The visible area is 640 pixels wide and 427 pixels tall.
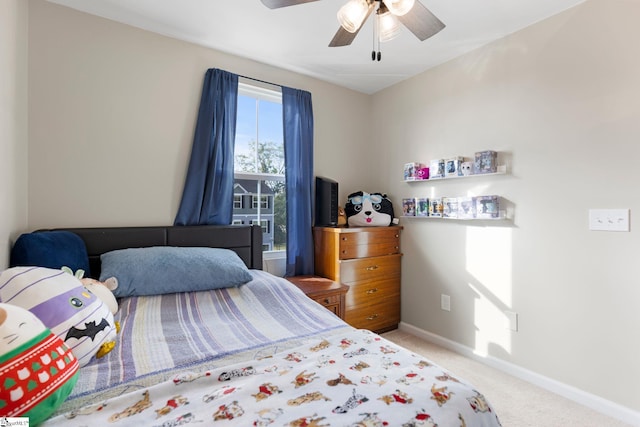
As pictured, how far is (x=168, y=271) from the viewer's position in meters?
1.79

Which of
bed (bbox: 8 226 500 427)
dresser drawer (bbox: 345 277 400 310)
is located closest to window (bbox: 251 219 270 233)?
dresser drawer (bbox: 345 277 400 310)

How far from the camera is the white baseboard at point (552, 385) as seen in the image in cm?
177

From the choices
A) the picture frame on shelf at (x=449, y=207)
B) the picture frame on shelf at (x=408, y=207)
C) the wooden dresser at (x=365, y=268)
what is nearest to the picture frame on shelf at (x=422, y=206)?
the picture frame on shelf at (x=408, y=207)

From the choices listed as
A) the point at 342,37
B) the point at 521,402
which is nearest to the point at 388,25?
the point at 342,37

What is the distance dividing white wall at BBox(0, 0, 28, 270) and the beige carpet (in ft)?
9.49

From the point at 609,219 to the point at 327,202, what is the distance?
1.98 metres

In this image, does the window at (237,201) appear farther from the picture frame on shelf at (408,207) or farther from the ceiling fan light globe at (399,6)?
the ceiling fan light globe at (399,6)

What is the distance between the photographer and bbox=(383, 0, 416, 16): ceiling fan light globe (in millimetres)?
1344

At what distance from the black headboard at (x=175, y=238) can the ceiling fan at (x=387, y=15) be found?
1556 millimetres

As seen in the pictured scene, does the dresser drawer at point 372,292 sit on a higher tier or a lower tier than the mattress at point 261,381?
lower

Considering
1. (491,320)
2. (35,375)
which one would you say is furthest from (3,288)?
(491,320)

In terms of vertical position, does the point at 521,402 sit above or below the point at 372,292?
below

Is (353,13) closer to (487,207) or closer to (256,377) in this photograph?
(256,377)

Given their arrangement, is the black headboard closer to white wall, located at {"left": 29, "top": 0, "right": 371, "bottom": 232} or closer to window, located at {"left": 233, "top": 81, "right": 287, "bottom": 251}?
white wall, located at {"left": 29, "top": 0, "right": 371, "bottom": 232}
